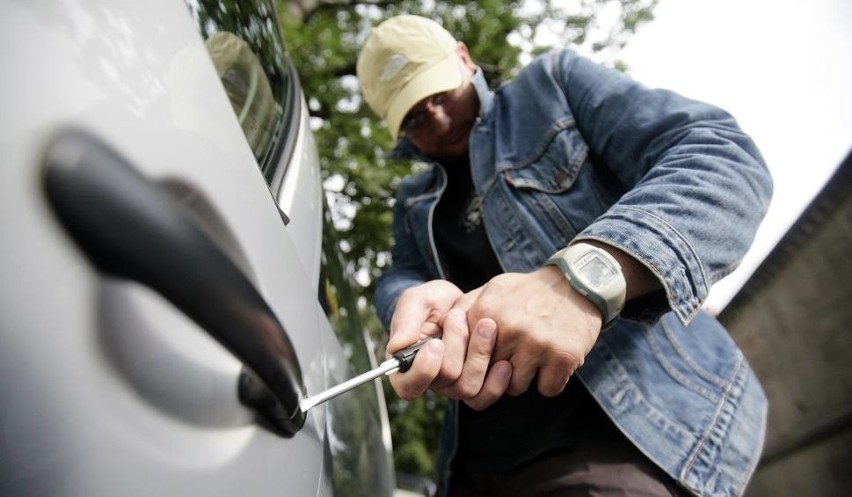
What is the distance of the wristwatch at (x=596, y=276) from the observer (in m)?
0.67

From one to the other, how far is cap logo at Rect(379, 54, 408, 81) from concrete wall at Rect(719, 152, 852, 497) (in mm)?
2376

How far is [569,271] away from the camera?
68 cm

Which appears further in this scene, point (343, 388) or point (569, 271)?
point (569, 271)

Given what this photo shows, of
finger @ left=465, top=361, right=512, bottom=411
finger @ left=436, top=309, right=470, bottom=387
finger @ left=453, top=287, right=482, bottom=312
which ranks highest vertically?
finger @ left=436, top=309, right=470, bottom=387

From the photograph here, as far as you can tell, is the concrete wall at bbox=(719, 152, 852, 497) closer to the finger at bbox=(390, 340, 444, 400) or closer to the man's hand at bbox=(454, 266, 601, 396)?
the man's hand at bbox=(454, 266, 601, 396)

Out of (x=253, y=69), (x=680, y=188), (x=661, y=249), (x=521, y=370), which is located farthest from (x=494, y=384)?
(x=253, y=69)

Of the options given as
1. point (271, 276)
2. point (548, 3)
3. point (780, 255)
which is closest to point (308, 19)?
point (548, 3)

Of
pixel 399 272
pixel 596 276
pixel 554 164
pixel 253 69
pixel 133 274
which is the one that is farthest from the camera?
pixel 399 272

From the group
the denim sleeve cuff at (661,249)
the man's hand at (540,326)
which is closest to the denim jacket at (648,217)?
the denim sleeve cuff at (661,249)

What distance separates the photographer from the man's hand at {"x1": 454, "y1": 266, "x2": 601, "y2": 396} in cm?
63

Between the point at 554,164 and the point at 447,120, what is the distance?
1.47 ft

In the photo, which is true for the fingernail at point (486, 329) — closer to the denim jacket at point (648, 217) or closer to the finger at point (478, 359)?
the finger at point (478, 359)

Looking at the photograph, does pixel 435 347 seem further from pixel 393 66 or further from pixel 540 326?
pixel 393 66

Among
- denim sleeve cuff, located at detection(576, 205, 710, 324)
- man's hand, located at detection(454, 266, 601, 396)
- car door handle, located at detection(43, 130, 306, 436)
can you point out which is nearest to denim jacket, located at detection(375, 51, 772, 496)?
denim sleeve cuff, located at detection(576, 205, 710, 324)
